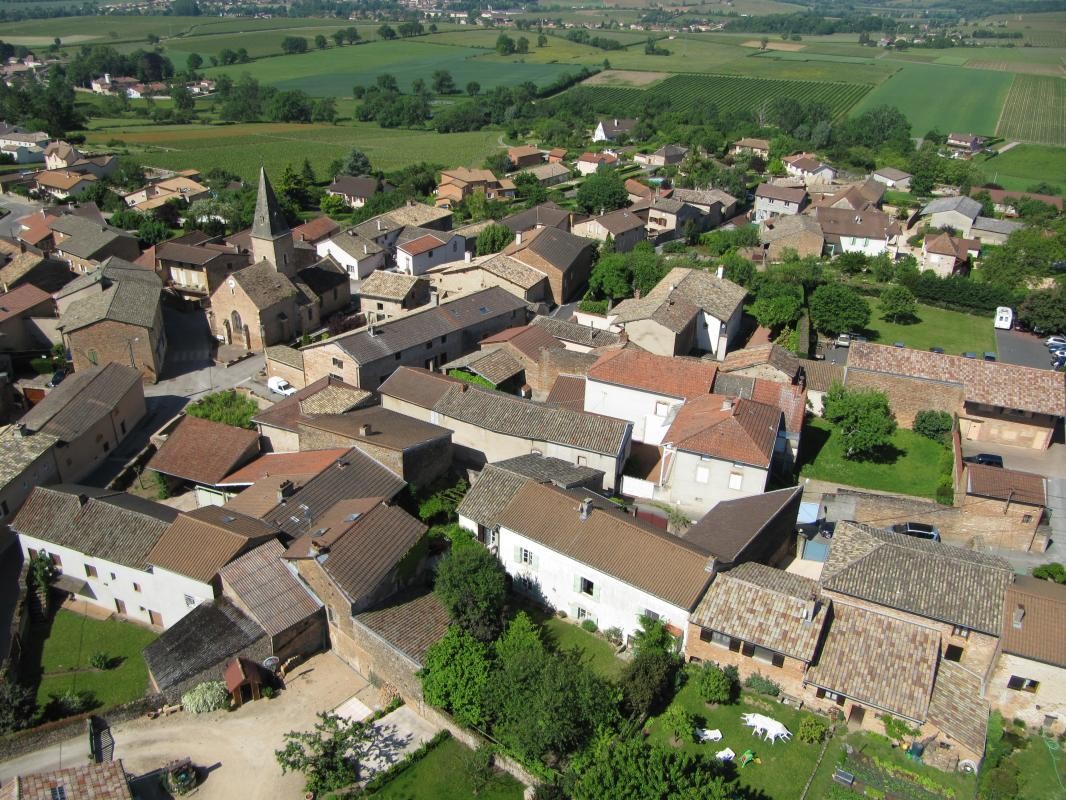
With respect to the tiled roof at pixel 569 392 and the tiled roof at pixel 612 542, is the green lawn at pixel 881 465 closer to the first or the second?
the tiled roof at pixel 569 392

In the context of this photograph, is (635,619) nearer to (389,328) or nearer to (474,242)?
(389,328)

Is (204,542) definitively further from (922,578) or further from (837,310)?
(837,310)

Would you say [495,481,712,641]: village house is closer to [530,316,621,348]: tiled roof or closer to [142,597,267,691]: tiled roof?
[142,597,267,691]: tiled roof

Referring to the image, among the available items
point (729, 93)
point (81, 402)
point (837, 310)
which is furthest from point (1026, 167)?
point (81, 402)

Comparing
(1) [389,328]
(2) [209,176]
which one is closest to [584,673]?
(1) [389,328]

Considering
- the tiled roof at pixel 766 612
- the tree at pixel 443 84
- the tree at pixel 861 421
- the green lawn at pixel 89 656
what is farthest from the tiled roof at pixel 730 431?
the tree at pixel 443 84

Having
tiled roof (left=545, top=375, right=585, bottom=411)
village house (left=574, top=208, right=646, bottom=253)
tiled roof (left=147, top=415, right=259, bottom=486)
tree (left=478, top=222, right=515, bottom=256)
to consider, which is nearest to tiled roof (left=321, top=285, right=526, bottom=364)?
tiled roof (left=147, top=415, right=259, bottom=486)
